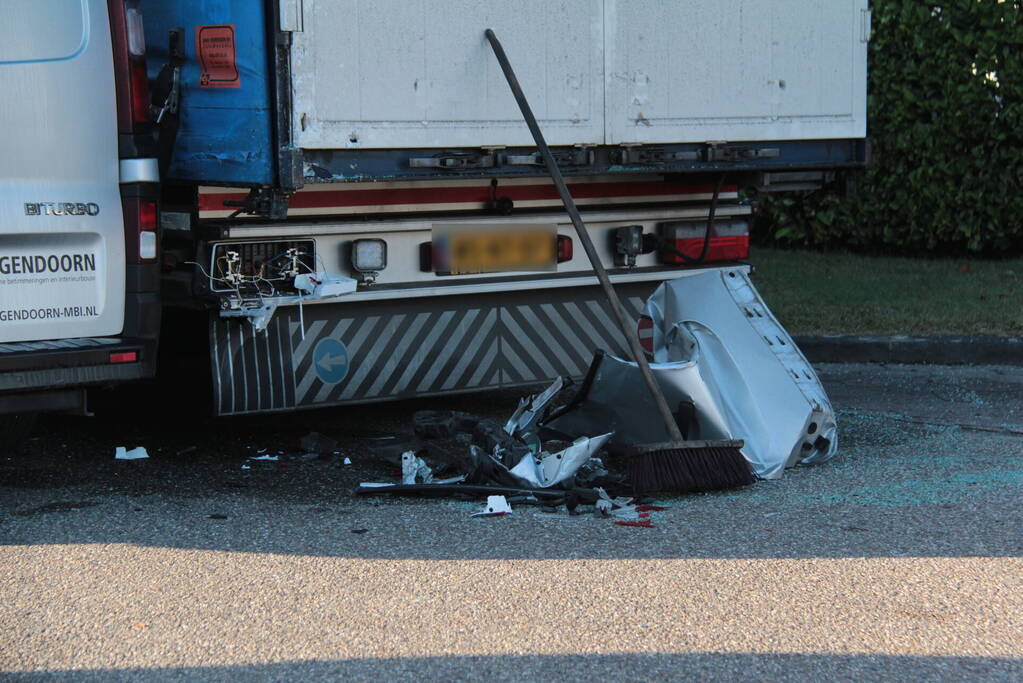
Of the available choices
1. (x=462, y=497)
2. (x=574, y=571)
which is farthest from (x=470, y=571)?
(x=462, y=497)

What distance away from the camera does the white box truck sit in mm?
5184

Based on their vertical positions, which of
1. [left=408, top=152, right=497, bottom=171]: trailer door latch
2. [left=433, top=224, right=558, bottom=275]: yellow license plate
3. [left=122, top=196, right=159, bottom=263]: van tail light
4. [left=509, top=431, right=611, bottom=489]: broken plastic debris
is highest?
[left=408, top=152, right=497, bottom=171]: trailer door latch

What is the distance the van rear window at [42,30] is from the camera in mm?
4664

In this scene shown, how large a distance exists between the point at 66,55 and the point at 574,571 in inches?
99.6

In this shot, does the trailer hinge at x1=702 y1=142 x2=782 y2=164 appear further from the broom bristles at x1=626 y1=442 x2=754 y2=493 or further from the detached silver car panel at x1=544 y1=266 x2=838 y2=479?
the broom bristles at x1=626 y1=442 x2=754 y2=493

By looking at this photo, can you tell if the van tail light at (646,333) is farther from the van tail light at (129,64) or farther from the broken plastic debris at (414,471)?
the van tail light at (129,64)

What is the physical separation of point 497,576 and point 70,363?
70.7 inches

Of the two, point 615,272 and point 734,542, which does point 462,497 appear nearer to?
point 734,542

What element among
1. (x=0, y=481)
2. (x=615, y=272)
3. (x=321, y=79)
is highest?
(x=321, y=79)

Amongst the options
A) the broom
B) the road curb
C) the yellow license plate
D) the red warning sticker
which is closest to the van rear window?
the red warning sticker

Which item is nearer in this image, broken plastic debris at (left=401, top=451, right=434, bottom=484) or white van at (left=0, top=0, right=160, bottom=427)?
white van at (left=0, top=0, right=160, bottom=427)

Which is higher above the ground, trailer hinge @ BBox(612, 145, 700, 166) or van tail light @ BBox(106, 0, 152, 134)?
van tail light @ BBox(106, 0, 152, 134)

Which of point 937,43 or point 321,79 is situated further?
point 937,43

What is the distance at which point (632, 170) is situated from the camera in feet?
19.2
